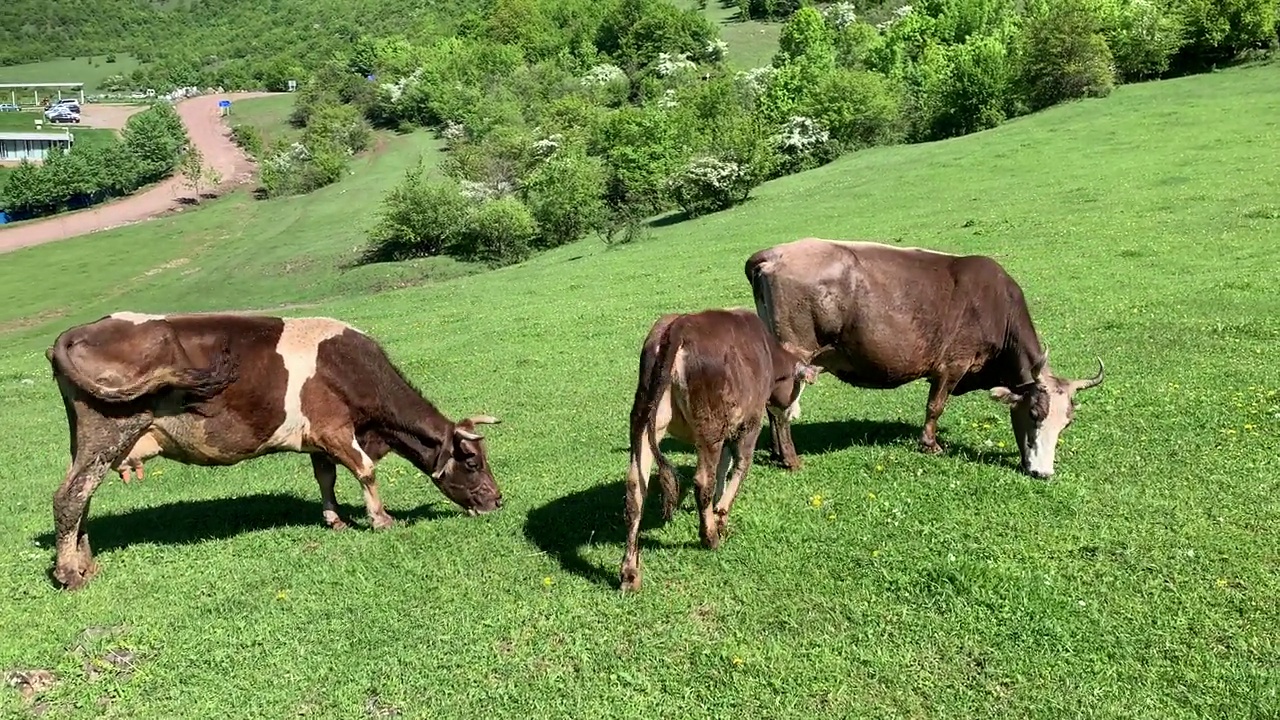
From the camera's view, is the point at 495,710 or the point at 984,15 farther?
the point at 984,15

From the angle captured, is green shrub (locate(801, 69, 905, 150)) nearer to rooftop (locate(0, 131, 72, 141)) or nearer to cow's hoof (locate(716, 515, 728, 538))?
cow's hoof (locate(716, 515, 728, 538))

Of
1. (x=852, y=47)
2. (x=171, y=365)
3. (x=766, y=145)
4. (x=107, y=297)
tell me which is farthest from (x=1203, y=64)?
(x=107, y=297)

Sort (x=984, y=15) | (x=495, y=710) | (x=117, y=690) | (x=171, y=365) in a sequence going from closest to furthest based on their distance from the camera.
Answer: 1. (x=495, y=710)
2. (x=117, y=690)
3. (x=171, y=365)
4. (x=984, y=15)

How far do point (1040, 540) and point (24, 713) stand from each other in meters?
8.68

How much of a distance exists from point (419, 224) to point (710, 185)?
21.3 m

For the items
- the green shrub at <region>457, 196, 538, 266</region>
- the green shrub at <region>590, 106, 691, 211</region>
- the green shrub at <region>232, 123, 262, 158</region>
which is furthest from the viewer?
the green shrub at <region>232, 123, 262, 158</region>

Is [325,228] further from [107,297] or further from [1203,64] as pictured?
[1203,64]

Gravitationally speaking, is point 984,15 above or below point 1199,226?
above

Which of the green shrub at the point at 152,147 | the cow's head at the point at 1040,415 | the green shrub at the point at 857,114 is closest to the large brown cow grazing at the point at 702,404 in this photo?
the cow's head at the point at 1040,415

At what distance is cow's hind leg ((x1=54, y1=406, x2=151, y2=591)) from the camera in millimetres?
8266

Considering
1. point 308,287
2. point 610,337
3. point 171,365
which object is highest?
point 171,365

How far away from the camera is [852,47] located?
85.0 metres

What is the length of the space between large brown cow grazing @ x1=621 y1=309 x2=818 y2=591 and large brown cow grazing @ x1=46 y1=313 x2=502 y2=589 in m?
3.06

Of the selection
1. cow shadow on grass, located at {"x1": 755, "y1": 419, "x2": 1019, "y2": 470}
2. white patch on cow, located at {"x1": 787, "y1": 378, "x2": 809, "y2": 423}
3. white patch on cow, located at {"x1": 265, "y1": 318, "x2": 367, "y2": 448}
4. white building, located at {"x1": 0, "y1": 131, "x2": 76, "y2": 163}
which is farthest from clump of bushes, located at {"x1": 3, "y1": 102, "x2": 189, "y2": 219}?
white patch on cow, located at {"x1": 787, "y1": 378, "x2": 809, "y2": 423}
